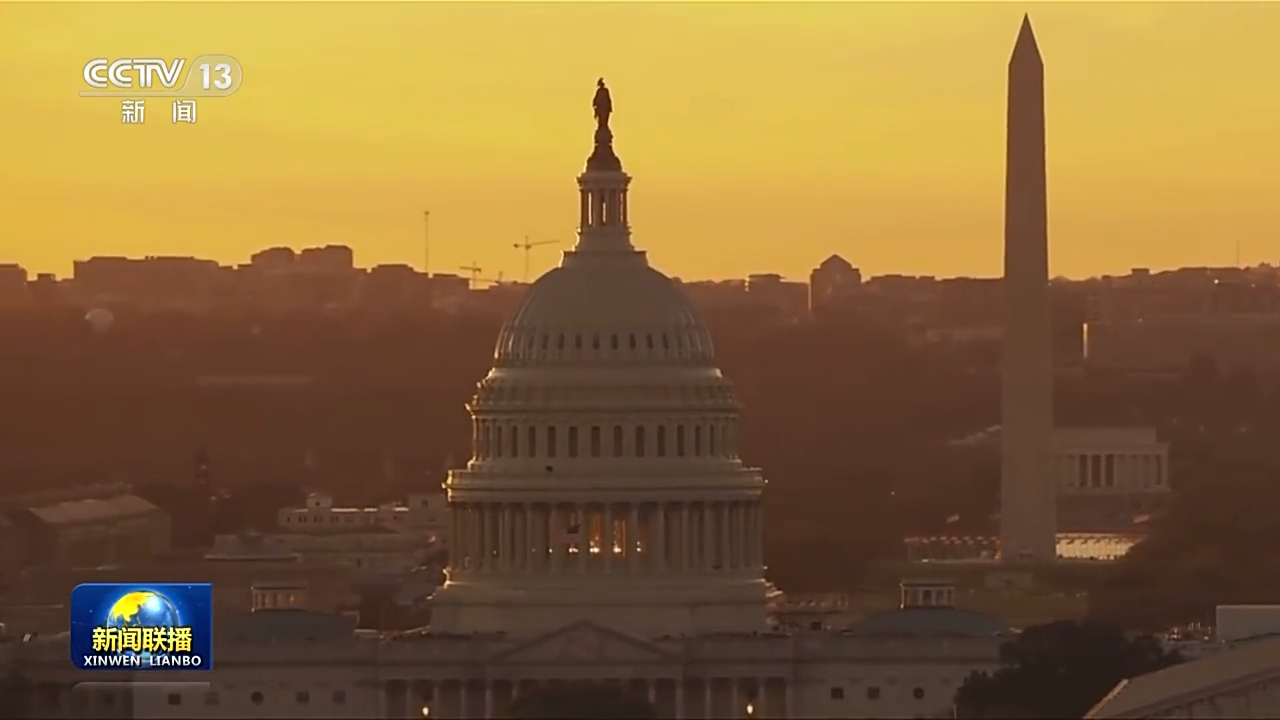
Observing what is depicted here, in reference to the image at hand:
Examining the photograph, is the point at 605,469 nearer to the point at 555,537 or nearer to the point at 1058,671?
the point at 555,537

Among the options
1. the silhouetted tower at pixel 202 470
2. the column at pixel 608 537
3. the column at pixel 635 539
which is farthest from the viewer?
the silhouetted tower at pixel 202 470

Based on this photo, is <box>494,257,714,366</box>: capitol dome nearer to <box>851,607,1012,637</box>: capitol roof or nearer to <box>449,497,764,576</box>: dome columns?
<box>449,497,764,576</box>: dome columns

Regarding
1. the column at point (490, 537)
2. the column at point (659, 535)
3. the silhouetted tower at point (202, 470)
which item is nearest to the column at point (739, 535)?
the column at point (659, 535)

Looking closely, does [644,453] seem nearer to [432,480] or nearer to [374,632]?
[374,632]

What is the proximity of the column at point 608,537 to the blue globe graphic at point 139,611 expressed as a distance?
29895 mm

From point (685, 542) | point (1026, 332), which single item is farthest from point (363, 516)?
point (685, 542)

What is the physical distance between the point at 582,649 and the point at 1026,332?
32269mm

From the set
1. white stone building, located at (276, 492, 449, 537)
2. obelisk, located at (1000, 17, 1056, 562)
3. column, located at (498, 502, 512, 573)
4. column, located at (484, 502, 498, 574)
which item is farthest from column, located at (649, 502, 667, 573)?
white stone building, located at (276, 492, 449, 537)

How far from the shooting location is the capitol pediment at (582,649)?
10869cm

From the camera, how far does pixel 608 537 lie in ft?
375

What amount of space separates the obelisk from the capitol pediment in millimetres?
28518

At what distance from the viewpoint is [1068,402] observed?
636 feet

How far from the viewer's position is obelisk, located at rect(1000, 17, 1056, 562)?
136 m

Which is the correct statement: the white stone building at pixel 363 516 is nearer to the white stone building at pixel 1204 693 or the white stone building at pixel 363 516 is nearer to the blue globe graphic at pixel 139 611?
the white stone building at pixel 1204 693
